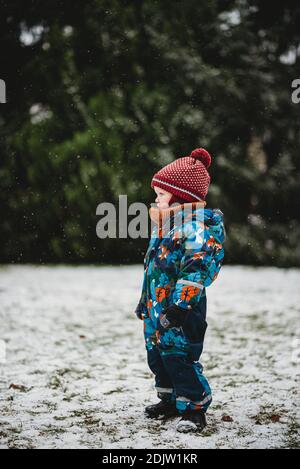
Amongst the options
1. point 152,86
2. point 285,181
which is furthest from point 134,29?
point 285,181

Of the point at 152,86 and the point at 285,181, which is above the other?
the point at 152,86

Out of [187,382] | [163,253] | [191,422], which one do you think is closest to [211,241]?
[163,253]

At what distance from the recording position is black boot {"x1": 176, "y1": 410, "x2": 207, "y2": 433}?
281 centimetres

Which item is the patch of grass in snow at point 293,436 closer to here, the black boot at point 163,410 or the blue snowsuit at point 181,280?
the blue snowsuit at point 181,280

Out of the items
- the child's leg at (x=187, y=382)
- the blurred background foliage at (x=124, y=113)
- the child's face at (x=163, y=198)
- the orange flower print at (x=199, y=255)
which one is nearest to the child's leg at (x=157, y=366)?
the child's leg at (x=187, y=382)

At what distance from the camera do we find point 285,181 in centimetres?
1080

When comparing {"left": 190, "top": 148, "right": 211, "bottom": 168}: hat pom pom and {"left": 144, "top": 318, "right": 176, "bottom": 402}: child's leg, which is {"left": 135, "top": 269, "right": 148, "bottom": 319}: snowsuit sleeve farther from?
{"left": 190, "top": 148, "right": 211, "bottom": 168}: hat pom pom

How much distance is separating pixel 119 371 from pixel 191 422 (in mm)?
1340

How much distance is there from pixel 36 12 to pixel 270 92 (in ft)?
15.1

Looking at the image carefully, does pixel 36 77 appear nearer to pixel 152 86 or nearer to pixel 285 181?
pixel 152 86

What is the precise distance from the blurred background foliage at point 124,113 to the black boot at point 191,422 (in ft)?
23.1

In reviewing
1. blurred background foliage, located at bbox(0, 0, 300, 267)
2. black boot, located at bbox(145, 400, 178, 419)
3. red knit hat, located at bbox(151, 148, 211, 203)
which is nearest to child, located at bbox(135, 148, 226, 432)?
red knit hat, located at bbox(151, 148, 211, 203)

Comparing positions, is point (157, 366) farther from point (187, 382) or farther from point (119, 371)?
point (119, 371)
